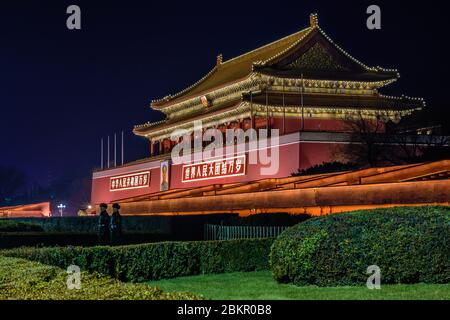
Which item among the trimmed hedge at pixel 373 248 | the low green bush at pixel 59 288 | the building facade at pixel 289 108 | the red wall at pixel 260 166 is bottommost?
the low green bush at pixel 59 288

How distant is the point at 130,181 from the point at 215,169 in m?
12.1

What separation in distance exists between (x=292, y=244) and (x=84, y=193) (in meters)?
79.4

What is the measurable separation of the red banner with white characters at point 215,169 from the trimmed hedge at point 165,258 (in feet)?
68.3

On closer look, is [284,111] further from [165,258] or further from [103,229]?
[165,258]

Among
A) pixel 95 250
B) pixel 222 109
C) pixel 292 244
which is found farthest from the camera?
pixel 222 109

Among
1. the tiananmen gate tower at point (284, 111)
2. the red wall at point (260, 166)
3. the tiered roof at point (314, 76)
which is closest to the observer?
the red wall at point (260, 166)

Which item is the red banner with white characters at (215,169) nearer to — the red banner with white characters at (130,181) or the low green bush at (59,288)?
the red banner with white characters at (130,181)

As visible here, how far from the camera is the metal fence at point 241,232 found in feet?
60.4

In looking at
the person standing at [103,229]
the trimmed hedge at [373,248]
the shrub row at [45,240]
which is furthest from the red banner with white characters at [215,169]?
the trimmed hedge at [373,248]

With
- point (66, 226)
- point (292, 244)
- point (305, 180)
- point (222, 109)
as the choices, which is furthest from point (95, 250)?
point (222, 109)

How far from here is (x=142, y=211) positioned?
124ft

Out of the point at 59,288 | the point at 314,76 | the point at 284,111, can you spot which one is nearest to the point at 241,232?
the point at 59,288

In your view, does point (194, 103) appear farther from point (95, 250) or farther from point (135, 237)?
point (95, 250)

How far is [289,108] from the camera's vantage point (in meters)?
37.4
